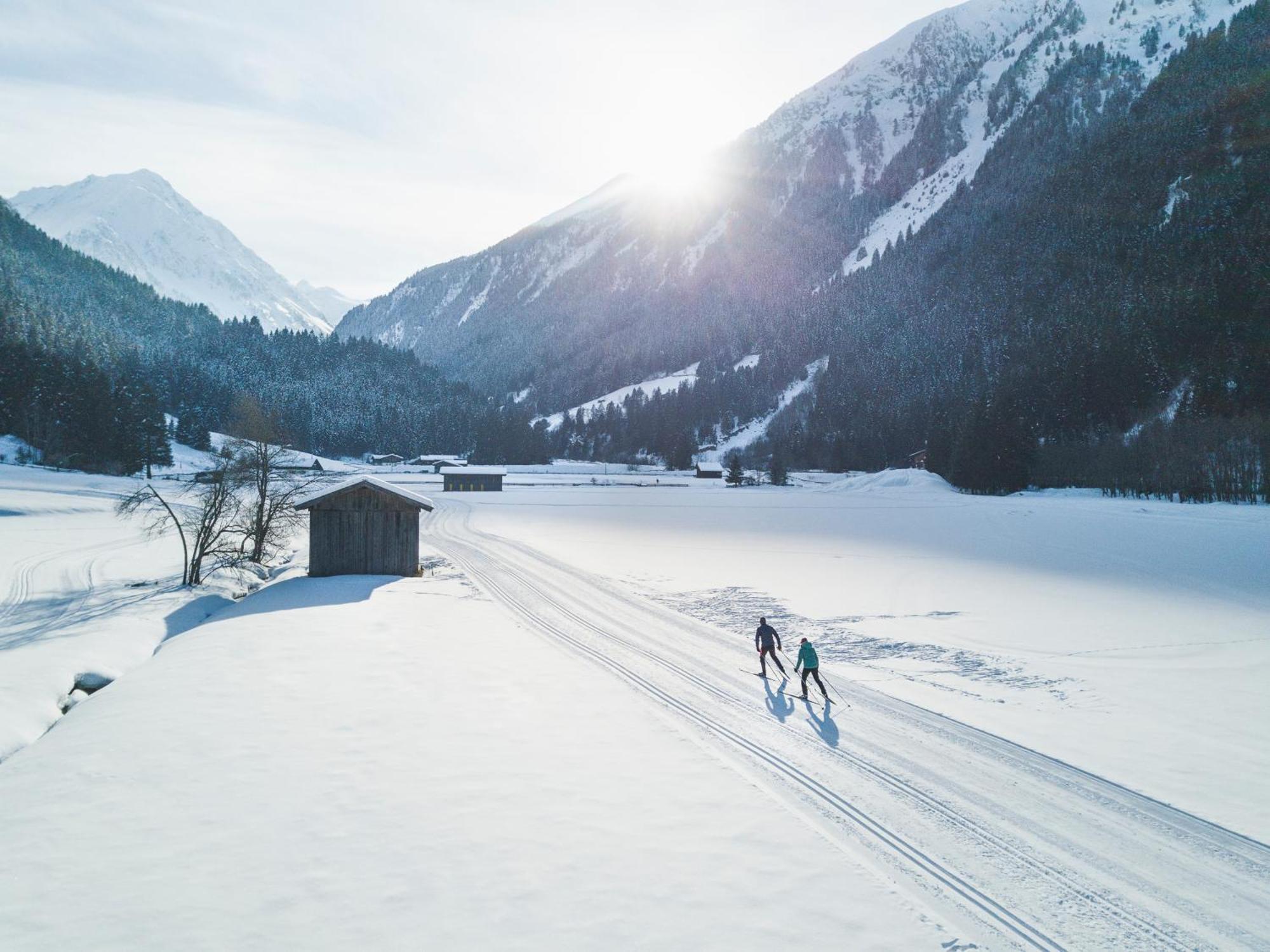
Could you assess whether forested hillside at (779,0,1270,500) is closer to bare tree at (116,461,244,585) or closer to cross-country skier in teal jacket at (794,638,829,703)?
cross-country skier in teal jacket at (794,638,829,703)

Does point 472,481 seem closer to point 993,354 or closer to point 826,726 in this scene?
point 826,726

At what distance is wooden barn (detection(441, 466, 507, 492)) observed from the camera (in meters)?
97.9

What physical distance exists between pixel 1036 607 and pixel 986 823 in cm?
1820

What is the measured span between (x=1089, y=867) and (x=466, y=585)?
25646mm

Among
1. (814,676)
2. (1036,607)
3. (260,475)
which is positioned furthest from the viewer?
(260,475)

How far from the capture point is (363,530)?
32.8m

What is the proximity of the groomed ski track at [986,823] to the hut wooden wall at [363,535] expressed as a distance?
18.4m

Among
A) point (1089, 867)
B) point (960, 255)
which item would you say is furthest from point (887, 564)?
point (960, 255)

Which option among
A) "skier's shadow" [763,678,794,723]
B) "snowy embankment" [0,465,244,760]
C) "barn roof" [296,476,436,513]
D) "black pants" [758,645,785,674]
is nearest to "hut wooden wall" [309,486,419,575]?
"barn roof" [296,476,436,513]

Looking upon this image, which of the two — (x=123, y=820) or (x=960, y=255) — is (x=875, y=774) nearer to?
(x=123, y=820)

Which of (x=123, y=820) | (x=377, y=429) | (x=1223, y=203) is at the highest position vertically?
(x=1223, y=203)

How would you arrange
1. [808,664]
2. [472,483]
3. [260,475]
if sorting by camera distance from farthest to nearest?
[472,483] → [260,475] → [808,664]

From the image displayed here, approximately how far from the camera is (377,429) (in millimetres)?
165375

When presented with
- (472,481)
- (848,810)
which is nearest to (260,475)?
(848,810)
